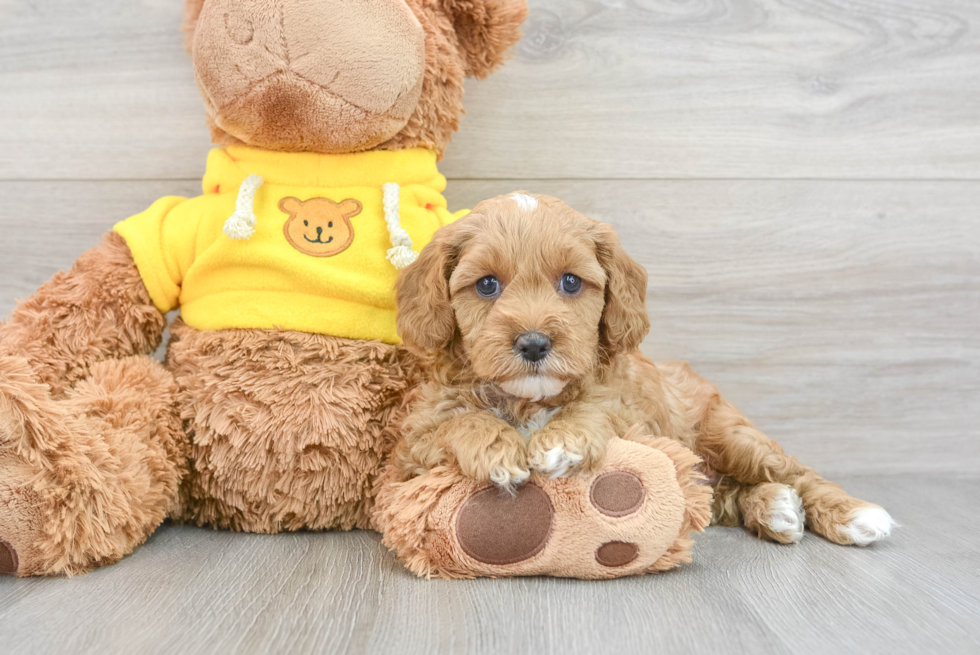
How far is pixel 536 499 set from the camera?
1.39m

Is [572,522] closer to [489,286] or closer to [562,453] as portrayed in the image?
[562,453]

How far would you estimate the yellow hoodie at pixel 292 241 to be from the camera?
1.69m

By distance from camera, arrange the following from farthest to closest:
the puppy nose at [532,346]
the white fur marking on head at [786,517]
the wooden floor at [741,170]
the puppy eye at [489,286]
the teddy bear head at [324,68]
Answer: the wooden floor at [741,170] → the white fur marking on head at [786,517] → the teddy bear head at [324,68] → the puppy eye at [489,286] → the puppy nose at [532,346]

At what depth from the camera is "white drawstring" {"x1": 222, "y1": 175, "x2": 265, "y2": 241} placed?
163cm

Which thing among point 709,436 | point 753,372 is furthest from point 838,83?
point 709,436

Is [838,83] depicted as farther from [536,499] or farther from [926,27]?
[536,499]

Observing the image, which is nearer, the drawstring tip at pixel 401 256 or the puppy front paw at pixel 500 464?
the puppy front paw at pixel 500 464

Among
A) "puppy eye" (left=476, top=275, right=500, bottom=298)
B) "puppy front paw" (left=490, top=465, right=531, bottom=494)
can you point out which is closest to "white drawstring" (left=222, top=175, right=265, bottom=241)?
"puppy eye" (left=476, top=275, right=500, bottom=298)

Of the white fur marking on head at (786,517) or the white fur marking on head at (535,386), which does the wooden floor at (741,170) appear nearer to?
the white fur marking on head at (786,517)

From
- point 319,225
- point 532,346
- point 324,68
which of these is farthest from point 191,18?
point 532,346

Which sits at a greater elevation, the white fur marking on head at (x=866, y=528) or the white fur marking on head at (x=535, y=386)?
the white fur marking on head at (x=535, y=386)

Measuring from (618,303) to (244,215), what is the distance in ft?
2.72

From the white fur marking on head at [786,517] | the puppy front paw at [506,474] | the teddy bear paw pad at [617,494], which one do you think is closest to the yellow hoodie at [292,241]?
the puppy front paw at [506,474]

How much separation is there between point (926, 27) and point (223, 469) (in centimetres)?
231
